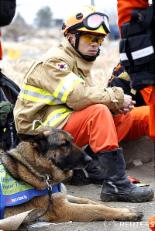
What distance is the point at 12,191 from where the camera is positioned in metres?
4.48

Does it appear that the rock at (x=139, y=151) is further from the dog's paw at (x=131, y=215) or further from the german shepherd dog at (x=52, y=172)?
the dog's paw at (x=131, y=215)

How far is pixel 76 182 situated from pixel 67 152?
1.19 meters

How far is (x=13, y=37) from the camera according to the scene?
6225 centimetres

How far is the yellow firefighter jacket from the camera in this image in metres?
5.24

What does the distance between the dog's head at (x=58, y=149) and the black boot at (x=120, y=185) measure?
0.28 metres

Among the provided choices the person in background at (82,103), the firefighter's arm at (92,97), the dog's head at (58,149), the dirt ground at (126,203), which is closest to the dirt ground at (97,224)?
the dirt ground at (126,203)

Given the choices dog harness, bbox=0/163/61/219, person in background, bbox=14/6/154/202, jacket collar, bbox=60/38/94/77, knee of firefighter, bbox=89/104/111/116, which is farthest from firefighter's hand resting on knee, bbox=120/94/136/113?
dog harness, bbox=0/163/61/219

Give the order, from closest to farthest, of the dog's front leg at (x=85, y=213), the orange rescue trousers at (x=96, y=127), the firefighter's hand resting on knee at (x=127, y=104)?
the dog's front leg at (x=85, y=213)
the orange rescue trousers at (x=96, y=127)
the firefighter's hand resting on knee at (x=127, y=104)

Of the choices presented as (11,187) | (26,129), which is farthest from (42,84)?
(11,187)

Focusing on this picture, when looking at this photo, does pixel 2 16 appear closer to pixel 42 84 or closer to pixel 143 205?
pixel 42 84

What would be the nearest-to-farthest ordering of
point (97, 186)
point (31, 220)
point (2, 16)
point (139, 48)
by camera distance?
point (139, 48)
point (31, 220)
point (2, 16)
point (97, 186)

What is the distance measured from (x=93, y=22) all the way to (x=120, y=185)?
1635mm

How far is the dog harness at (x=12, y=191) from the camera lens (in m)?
4.45

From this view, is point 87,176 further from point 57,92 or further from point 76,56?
point 76,56
